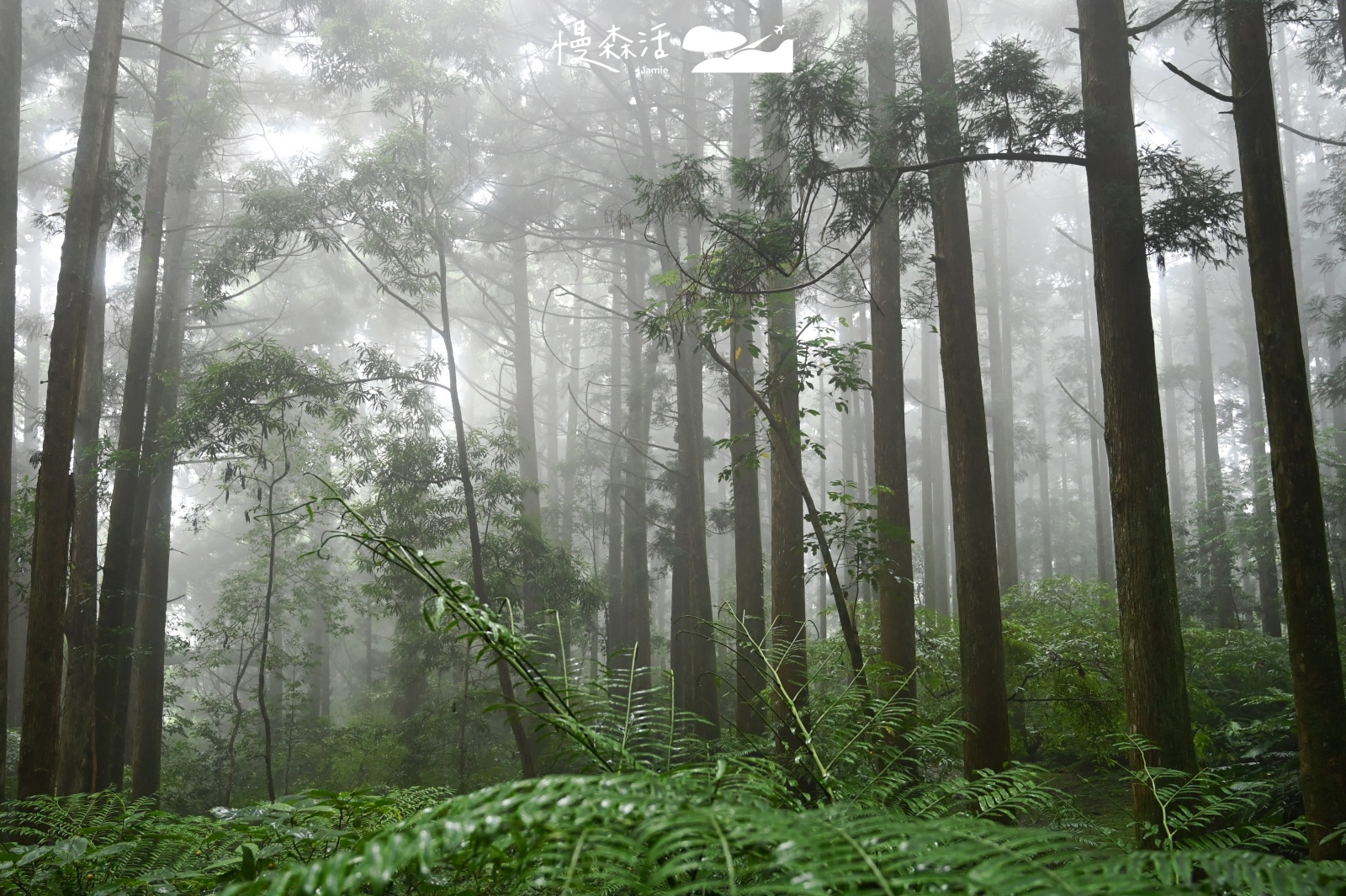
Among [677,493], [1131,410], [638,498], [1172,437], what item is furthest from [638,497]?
[1172,437]

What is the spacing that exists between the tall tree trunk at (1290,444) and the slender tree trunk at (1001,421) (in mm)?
12672

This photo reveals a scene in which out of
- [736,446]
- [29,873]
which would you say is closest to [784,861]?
[29,873]

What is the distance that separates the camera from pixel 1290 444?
4391 mm

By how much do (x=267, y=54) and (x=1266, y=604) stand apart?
27.7 meters

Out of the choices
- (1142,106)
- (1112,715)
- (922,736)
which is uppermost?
(1142,106)

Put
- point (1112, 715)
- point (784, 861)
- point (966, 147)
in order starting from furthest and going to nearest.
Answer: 1. point (1112, 715)
2. point (966, 147)
3. point (784, 861)

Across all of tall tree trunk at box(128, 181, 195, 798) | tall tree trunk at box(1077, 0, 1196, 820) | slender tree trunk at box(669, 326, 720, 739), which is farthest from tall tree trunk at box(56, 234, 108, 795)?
tall tree trunk at box(1077, 0, 1196, 820)

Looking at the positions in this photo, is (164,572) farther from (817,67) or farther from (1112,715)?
(1112,715)

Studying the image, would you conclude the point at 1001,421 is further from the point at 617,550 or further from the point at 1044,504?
the point at 617,550

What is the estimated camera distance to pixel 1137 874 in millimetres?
1008

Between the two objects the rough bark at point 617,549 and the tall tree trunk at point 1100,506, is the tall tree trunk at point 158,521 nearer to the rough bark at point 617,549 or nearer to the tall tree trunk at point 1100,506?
the rough bark at point 617,549

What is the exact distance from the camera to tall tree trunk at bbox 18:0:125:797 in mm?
5828

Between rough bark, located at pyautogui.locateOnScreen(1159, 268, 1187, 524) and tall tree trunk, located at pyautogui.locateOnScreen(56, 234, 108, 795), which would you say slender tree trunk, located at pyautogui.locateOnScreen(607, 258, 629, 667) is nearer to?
tall tree trunk, located at pyautogui.locateOnScreen(56, 234, 108, 795)

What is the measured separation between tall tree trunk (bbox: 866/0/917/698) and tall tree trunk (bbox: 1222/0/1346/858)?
321 centimetres
